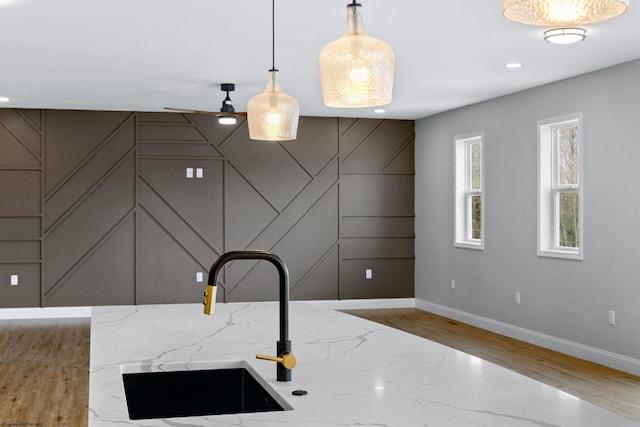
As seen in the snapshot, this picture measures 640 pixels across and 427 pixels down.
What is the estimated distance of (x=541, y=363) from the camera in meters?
6.21

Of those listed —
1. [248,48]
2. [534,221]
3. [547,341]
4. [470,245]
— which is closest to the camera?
[248,48]

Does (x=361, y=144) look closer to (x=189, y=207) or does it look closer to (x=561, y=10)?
(x=189, y=207)

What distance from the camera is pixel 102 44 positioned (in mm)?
5363

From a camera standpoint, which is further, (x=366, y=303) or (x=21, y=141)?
(x=366, y=303)

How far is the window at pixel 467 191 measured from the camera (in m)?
8.51

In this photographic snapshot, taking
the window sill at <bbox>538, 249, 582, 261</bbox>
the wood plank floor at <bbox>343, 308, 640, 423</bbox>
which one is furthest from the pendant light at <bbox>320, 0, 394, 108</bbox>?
the window sill at <bbox>538, 249, 582, 261</bbox>

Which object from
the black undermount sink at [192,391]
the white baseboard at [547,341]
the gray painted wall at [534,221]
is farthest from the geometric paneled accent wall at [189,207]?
the black undermount sink at [192,391]

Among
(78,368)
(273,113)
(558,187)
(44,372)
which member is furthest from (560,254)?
(44,372)

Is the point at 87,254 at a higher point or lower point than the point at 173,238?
lower

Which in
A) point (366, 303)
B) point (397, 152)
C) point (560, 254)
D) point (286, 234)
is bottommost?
Result: point (366, 303)

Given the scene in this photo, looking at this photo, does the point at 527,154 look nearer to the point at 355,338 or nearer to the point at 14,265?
the point at 355,338

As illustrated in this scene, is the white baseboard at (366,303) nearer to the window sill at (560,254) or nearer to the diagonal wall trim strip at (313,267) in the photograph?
the diagonal wall trim strip at (313,267)

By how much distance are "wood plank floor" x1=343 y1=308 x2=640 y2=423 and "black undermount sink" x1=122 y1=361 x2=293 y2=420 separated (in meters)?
3.23

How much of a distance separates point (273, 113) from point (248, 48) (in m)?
2.52
